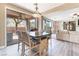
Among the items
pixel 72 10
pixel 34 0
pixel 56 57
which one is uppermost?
pixel 34 0

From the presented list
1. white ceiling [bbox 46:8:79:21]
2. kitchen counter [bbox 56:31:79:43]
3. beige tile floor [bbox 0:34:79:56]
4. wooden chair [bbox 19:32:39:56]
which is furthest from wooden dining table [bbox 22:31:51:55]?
white ceiling [bbox 46:8:79:21]

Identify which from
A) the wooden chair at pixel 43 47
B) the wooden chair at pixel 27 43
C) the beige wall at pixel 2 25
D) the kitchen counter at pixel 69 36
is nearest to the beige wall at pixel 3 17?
the beige wall at pixel 2 25

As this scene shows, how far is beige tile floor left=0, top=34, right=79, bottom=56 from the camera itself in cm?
244

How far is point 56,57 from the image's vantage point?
8.09ft

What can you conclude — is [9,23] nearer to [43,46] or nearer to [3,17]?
[3,17]

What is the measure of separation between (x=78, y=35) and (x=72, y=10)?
2.02 ft

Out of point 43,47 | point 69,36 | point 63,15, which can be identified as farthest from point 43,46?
point 63,15

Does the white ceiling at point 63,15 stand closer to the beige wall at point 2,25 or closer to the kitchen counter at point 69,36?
the kitchen counter at point 69,36

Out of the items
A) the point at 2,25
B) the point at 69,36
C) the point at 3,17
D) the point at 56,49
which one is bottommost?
the point at 56,49

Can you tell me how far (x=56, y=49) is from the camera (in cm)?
257

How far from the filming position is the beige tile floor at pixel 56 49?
96.0 inches

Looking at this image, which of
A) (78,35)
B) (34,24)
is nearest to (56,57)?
(78,35)

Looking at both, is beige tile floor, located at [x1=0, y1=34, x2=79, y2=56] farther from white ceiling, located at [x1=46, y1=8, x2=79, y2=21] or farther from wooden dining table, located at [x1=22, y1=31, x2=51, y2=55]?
white ceiling, located at [x1=46, y1=8, x2=79, y2=21]

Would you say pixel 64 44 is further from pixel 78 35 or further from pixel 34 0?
pixel 34 0
